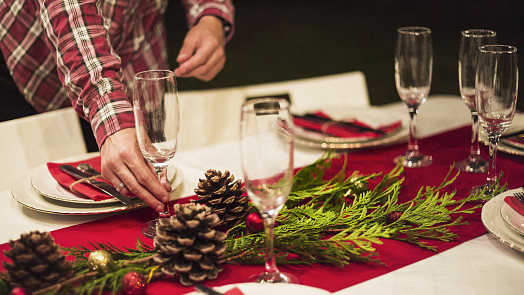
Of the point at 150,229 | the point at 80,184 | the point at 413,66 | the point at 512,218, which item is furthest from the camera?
the point at 413,66

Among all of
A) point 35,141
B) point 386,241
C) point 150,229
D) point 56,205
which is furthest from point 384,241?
point 35,141

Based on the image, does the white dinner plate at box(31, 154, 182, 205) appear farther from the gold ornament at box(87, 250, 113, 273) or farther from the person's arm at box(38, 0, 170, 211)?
the gold ornament at box(87, 250, 113, 273)

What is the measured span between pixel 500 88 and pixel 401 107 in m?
0.85

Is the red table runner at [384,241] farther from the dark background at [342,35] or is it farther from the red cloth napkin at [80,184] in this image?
the dark background at [342,35]

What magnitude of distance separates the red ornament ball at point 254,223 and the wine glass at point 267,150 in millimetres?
191

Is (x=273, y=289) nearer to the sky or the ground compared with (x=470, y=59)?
nearer to the ground

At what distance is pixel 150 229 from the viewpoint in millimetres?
1086

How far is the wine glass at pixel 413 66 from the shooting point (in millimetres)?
1359

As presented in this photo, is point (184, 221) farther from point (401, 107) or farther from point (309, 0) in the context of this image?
point (309, 0)

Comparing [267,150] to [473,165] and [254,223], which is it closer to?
[254,223]

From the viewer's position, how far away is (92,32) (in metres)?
1.31

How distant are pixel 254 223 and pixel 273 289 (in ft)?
0.69

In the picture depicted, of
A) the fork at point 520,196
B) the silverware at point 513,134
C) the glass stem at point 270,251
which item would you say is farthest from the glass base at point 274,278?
the silverware at point 513,134

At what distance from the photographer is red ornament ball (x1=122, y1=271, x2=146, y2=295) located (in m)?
0.84
